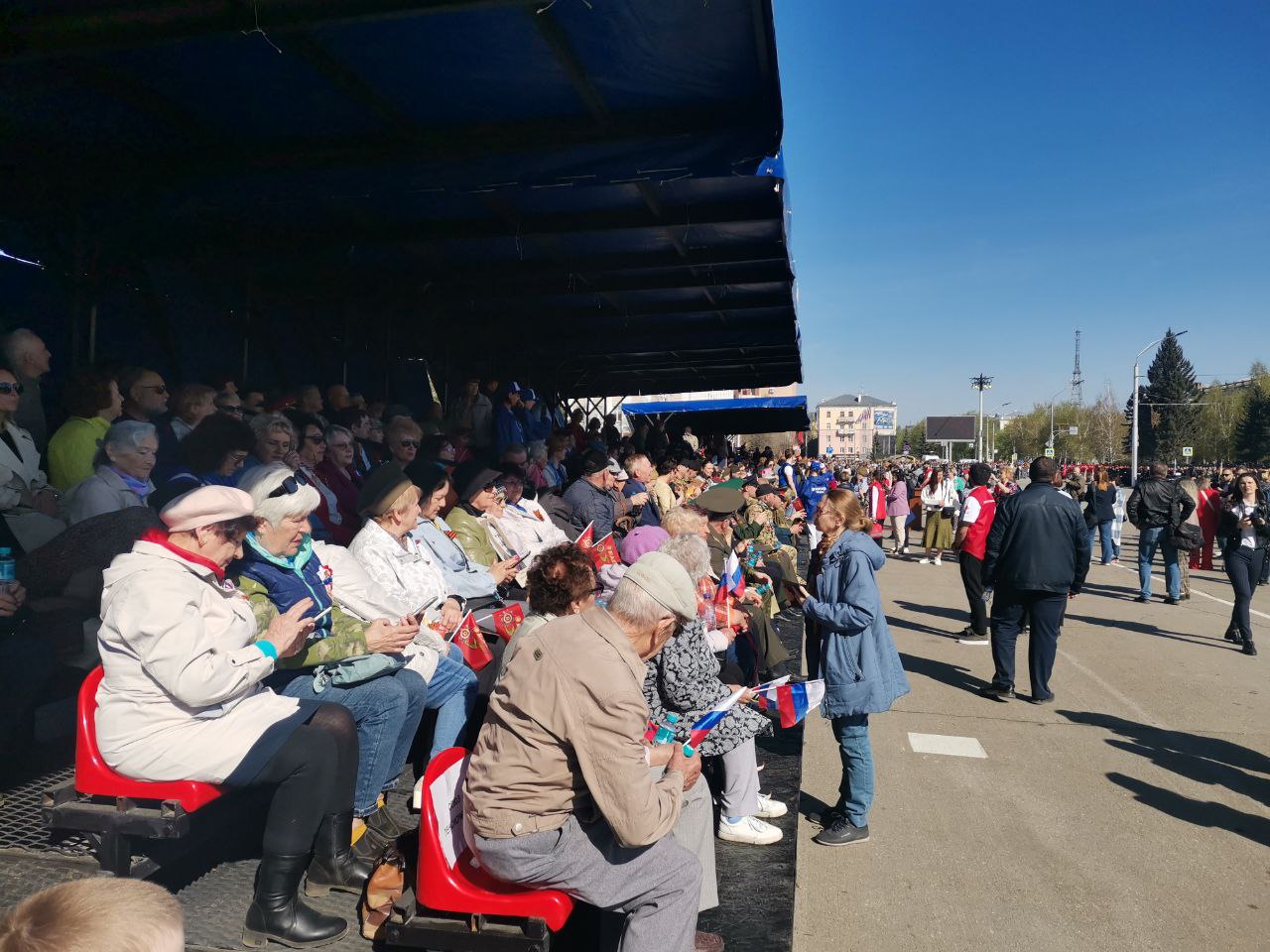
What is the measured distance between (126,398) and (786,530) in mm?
8518

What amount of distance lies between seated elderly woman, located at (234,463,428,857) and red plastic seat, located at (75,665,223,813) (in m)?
0.57

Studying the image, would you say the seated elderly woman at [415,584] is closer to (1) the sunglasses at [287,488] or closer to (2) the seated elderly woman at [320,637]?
(2) the seated elderly woman at [320,637]

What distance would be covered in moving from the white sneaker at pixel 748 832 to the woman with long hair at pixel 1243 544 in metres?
7.98

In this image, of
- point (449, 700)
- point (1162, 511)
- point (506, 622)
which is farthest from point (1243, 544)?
point (449, 700)

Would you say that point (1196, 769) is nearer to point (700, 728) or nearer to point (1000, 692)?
point (1000, 692)

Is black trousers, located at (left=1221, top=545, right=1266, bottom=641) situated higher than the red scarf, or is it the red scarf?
the red scarf

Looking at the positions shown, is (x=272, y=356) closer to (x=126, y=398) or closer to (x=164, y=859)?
(x=126, y=398)

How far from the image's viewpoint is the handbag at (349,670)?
140 inches

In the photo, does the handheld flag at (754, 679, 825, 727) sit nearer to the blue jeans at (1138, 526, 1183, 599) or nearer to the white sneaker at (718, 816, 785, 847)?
the white sneaker at (718, 816, 785, 847)

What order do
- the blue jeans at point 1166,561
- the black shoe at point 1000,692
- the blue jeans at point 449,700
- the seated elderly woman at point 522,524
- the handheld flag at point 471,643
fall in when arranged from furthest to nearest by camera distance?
1. the blue jeans at point 1166,561
2. the black shoe at point 1000,692
3. the seated elderly woman at point 522,524
4. the handheld flag at point 471,643
5. the blue jeans at point 449,700

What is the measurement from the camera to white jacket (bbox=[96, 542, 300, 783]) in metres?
2.74

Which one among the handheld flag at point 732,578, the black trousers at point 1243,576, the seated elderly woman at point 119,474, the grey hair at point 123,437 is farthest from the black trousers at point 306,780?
the black trousers at point 1243,576

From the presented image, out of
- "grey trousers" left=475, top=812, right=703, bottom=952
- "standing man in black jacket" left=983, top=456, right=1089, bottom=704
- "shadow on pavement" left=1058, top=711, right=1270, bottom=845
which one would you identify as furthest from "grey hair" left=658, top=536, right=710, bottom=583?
"standing man in black jacket" left=983, top=456, right=1089, bottom=704

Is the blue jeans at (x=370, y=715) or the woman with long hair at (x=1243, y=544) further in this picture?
the woman with long hair at (x=1243, y=544)
